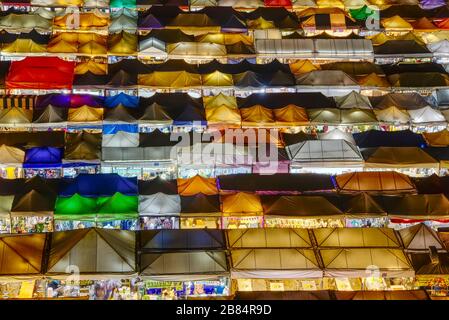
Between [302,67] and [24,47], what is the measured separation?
1148cm

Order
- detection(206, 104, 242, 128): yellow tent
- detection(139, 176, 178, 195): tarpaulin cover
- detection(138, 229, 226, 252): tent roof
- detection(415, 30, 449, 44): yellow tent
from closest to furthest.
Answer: detection(138, 229, 226, 252): tent roof
detection(139, 176, 178, 195): tarpaulin cover
detection(206, 104, 242, 128): yellow tent
detection(415, 30, 449, 44): yellow tent

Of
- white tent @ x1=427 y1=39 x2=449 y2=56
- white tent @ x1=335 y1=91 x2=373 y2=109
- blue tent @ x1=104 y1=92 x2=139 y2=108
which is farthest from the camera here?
white tent @ x1=427 y1=39 x2=449 y2=56

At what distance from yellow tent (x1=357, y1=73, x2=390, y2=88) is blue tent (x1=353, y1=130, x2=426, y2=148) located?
333 centimetres

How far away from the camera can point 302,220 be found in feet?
47.9

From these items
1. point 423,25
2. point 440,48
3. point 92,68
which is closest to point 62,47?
point 92,68

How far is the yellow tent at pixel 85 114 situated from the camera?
18016mm

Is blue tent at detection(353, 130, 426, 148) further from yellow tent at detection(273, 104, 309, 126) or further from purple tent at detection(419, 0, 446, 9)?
purple tent at detection(419, 0, 446, 9)

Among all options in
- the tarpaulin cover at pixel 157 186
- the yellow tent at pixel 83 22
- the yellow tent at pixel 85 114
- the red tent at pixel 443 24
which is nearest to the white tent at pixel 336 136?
the tarpaulin cover at pixel 157 186

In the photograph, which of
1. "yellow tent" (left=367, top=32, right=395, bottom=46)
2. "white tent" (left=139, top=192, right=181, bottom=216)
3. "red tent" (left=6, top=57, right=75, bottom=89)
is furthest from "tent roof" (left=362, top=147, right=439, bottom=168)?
"red tent" (left=6, top=57, right=75, bottom=89)

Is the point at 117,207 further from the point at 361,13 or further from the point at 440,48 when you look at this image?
the point at 361,13

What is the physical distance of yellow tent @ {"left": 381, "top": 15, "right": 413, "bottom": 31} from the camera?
24469mm

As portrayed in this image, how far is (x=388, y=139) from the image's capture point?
57.5 feet
